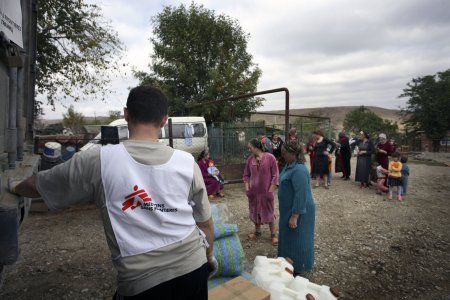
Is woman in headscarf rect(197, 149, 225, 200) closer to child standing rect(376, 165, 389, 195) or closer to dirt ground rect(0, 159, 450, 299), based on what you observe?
dirt ground rect(0, 159, 450, 299)

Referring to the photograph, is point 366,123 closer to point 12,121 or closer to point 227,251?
point 227,251

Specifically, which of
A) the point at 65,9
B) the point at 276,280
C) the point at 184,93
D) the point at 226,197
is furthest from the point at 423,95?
the point at 276,280

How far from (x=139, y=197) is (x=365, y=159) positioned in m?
8.23

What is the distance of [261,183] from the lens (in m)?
4.32

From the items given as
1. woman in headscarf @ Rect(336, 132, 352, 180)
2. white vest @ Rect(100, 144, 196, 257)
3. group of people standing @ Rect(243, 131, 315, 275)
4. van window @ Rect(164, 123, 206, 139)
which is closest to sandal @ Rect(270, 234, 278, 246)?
group of people standing @ Rect(243, 131, 315, 275)

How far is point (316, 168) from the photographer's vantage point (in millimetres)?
8281

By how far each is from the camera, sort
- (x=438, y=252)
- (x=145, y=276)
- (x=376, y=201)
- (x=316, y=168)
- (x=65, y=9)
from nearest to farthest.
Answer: (x=145, y=276)
(x=438, y=252)
(x=376, y=201)
(x=316, y=168)
(x=65, y=9)

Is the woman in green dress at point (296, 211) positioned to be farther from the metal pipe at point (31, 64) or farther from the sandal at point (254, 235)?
the metal pipe at point (31, 64)

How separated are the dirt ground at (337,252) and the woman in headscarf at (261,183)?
43 cm

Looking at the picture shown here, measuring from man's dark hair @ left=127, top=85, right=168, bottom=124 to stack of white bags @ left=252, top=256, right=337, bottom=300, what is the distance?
5.73 feet

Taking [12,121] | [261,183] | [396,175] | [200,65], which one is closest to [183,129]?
[200,65]

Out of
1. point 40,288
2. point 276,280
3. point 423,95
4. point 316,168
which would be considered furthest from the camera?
point 423,95

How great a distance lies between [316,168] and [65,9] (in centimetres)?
1013

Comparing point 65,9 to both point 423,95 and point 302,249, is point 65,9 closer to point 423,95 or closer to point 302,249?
point 302,249
